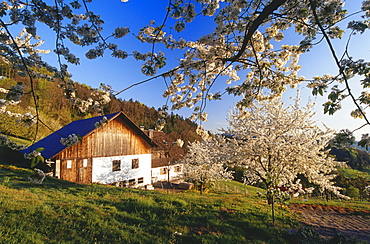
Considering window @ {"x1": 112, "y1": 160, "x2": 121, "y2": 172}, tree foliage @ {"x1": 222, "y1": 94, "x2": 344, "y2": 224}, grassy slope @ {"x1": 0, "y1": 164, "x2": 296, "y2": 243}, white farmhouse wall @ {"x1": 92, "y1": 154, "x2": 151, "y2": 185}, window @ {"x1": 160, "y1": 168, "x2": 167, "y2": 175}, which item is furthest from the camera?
window @ {"x1": 160, "y1": 168, "x2": 167, "y2": 175}

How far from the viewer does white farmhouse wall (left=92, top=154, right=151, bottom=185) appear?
1470 centimetres

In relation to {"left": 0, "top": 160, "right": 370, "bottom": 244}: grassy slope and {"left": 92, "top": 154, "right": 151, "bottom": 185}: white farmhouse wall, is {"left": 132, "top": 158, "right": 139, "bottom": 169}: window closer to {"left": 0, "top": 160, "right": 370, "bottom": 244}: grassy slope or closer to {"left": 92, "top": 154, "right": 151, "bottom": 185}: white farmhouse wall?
{"left": 92, "top": 154, "right": 151, "bottom": 185}: white farmhouse wall

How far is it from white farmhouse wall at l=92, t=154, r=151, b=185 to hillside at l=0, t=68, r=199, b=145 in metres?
4.17

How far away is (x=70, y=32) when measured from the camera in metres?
2.46

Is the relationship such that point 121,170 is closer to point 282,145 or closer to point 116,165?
point 116,165

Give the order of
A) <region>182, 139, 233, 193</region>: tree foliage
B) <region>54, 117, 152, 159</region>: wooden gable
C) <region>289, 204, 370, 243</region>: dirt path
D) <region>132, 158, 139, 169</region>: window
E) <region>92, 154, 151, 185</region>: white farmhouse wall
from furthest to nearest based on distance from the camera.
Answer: <region>132, 158, 139, 169</region>: window < <region>182, 139, 233, 193</region>: tree foliage < <region>92, 154, 151, 185</region>: white farmhouse wall < <region>54, 117, 152, 159</region>: wooden gable < <region>289, 204, 370, 243</region>: dirt path

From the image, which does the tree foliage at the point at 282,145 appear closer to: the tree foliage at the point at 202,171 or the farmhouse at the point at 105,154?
the tree foliage at the point at 202,171

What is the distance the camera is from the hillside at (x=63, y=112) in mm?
2512

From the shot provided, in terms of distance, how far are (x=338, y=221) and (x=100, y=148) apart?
16501 mm

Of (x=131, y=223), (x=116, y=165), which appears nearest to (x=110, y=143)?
(x=116, y=165)

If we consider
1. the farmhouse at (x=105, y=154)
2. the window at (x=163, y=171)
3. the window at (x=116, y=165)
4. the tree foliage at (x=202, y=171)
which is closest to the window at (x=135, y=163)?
the farmhouse at (x=105, y=154)

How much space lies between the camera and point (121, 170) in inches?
648

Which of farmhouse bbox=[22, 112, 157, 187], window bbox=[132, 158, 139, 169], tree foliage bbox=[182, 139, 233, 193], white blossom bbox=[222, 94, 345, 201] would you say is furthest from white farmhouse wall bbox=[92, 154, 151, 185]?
white blossom bbox=[222, 94, 345, 201]

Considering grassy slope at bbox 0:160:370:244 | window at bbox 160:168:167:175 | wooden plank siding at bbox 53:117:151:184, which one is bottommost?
window at bbox 160:168:167:175
